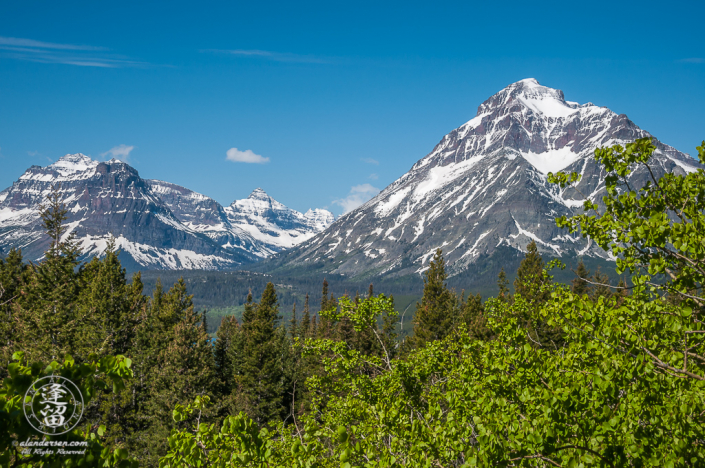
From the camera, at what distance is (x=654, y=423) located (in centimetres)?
612

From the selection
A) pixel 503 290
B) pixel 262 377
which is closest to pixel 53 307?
pixel 262 377

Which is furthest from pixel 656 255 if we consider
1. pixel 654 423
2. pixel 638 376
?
pixel 654 423

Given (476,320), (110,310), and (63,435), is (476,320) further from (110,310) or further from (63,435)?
(63,435)

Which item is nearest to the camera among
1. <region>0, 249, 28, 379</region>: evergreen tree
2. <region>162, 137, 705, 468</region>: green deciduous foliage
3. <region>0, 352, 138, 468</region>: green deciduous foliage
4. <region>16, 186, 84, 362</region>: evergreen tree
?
Result: <region>0, 352, 138, 468</region>: green deciduous foliage

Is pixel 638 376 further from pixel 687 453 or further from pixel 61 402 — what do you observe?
pixel 61 402

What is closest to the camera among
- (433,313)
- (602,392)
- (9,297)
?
(602,392)

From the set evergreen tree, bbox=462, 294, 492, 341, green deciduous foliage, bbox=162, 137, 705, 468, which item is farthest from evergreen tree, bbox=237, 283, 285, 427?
green deciduous foliage, bbox=162, 137, 705, 468

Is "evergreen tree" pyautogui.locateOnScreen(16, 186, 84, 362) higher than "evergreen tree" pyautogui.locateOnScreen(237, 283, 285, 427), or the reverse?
"evergreen tree" pyautogui.locateOnScreen(16, 186, 84, 362)

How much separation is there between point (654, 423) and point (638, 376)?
2.21ft

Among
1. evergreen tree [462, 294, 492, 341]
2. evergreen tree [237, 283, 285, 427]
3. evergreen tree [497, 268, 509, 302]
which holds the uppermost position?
evergreen tree [497, 268, 509, 302]

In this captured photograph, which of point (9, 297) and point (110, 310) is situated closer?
point (110, 310)

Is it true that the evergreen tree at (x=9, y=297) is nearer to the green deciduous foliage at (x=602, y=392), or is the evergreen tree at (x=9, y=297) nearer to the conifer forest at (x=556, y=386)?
the conifer forest at (x=556, y=386)

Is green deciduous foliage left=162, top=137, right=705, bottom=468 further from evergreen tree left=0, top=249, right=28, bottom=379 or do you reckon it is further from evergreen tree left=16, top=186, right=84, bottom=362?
evergreen tree left=0, top=249, right=28, bottom=379

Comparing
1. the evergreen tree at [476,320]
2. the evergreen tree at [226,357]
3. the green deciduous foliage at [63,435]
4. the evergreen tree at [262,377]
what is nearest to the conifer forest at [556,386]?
the green deciduous foliage at [63,435]
